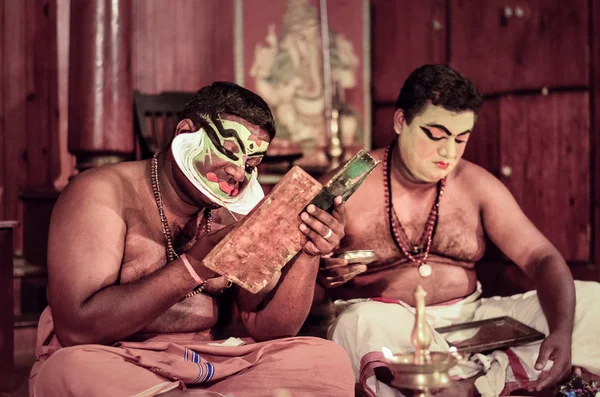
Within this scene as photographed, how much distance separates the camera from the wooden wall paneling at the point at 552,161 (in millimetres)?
4676

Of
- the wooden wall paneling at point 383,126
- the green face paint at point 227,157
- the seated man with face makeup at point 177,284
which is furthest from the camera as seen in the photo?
the wooden wall paneling at point 383,126

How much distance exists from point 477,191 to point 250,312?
1507 mm

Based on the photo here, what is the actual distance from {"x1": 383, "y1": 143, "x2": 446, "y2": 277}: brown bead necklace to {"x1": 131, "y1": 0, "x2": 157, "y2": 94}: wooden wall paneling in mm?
2554

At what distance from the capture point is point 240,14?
228 inches

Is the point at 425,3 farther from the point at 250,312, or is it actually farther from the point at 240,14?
the point at 250,312

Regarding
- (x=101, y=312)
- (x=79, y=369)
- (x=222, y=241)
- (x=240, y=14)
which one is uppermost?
(x=240, y=14)

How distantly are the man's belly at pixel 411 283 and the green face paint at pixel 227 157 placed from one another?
119cm

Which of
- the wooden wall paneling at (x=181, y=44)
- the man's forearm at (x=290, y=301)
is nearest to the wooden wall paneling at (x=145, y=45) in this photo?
the wooden wall paneling at (x=181, y=44)

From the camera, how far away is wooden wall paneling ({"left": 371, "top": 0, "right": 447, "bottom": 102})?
18.2ft

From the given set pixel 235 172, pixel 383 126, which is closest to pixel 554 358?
pixel 235 172

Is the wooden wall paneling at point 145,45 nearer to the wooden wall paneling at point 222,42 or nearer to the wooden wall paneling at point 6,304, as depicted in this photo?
the wooden wall paneling at point 222,42

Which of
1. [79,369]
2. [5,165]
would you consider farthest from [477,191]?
[5,165]

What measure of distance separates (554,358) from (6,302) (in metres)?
2.54

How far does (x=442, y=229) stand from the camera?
3736 mm
